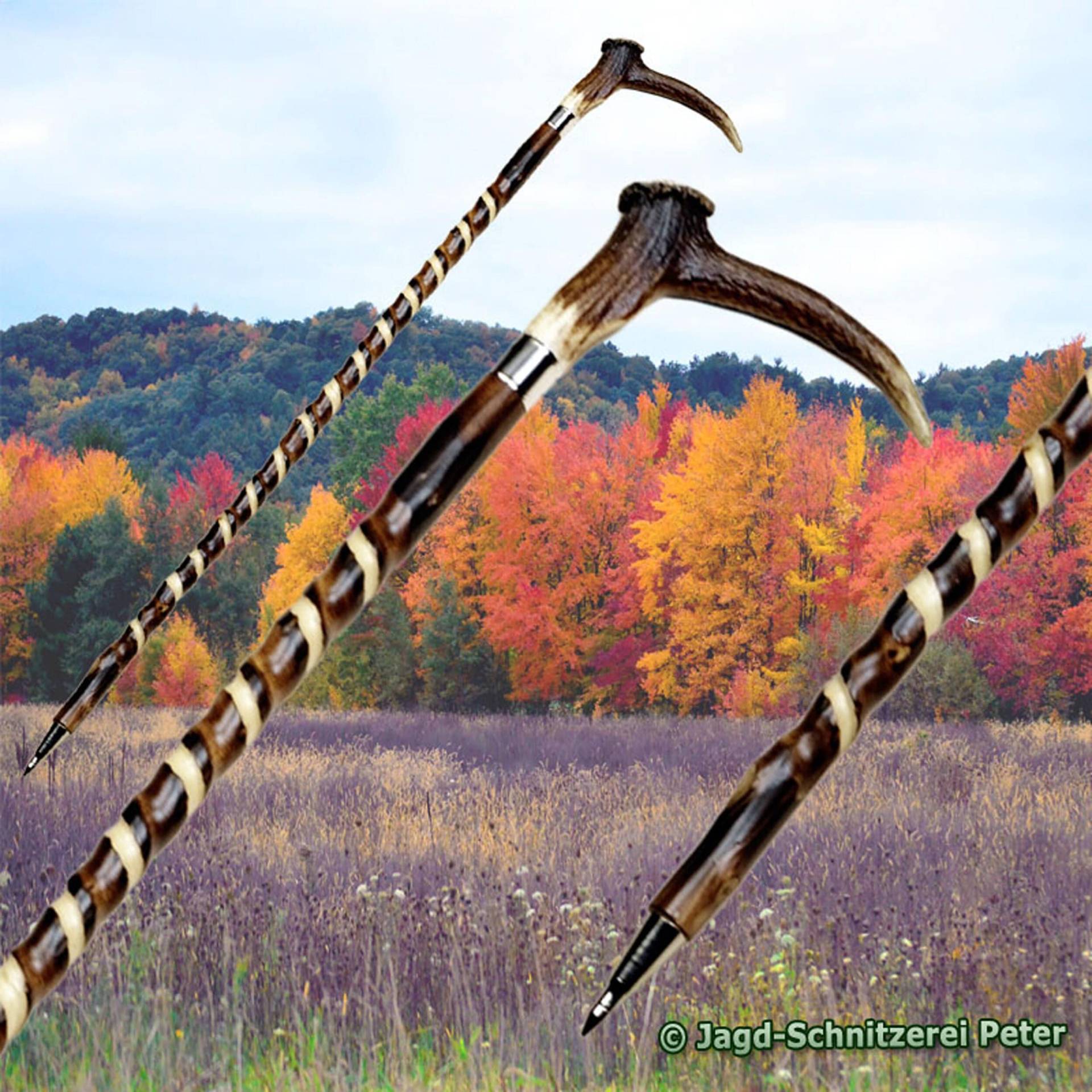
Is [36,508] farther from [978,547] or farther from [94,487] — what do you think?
[978,547]

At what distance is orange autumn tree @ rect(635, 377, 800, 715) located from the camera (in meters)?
10.8

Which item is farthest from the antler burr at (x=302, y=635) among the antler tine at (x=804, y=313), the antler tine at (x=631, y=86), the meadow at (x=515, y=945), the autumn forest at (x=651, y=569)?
the autumn forest at (x=651, y=569)

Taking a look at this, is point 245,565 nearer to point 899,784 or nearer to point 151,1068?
point 899,784

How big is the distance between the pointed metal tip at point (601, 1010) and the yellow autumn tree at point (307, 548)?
12.7 m

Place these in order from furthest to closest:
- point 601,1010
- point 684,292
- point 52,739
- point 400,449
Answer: point 400,449 → point 52,739 → point 684,292 → point 601,1010

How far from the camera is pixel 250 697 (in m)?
1.88

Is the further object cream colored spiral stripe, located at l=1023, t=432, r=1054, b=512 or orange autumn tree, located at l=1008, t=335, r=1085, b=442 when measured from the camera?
orange autumn tree, located at l=1008, t=335, r=1085, b=442

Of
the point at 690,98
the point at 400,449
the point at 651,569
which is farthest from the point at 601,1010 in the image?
the point at 400,449

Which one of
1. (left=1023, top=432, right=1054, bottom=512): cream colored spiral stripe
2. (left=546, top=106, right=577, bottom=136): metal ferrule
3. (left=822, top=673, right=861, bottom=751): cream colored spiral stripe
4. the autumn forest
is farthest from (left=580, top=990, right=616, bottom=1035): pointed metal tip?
the autumn forest

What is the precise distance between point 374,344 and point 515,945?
2059mm

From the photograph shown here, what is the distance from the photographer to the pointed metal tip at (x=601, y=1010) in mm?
1632

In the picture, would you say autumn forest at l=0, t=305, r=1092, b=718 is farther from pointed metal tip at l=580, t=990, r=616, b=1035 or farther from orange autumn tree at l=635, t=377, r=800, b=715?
pointed metal tip at l=580, t=990, r=616, b=1035

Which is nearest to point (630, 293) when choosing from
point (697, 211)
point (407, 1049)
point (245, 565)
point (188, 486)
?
point (697, 211)

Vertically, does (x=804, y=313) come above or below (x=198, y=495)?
below
